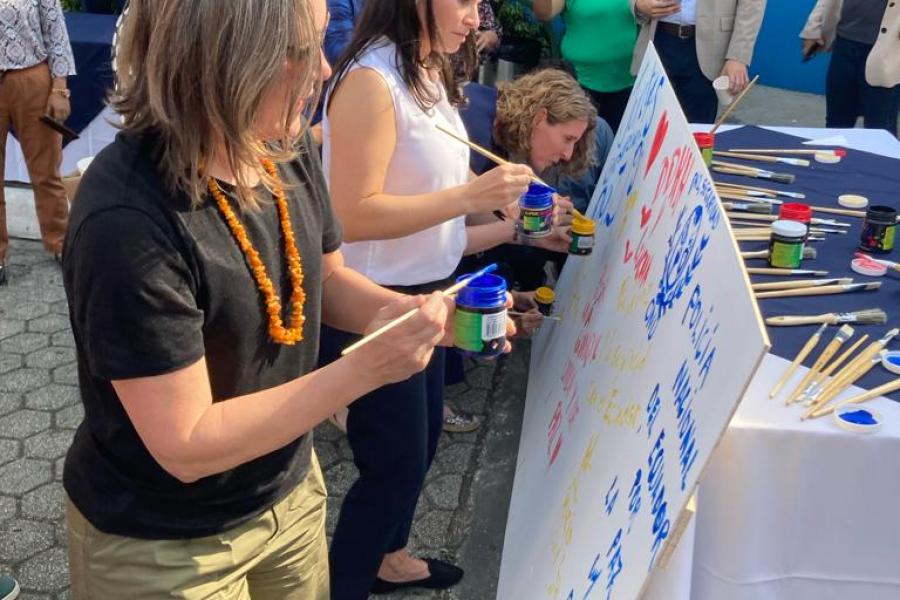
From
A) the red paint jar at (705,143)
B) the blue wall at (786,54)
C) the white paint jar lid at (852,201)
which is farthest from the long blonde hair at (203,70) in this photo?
the blue wall at (786,54)

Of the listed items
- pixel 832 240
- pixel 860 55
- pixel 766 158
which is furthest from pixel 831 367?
pixel 860 55

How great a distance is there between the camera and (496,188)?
2223 mm

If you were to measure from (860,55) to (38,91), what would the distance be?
161 inches

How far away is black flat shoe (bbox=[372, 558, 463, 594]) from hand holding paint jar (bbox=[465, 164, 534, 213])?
3.54 ft

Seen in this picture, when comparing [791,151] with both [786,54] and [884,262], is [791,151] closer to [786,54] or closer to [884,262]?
[884,262]

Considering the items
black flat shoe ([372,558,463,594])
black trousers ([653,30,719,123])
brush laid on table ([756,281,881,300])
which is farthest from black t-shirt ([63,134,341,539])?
black trousers ([653,30,719,123])

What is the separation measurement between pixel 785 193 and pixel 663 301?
1.51 meters

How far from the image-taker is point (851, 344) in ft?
6.98

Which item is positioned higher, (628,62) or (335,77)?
(335,77)

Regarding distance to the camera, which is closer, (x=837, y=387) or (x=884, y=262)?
(x=837, y=387)

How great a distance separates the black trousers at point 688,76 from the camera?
15.9 feet

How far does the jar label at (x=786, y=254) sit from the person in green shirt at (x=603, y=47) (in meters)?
2.55

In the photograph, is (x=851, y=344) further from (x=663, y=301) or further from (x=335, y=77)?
(x=335, y=77)

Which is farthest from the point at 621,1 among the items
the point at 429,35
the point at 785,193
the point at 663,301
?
the point at 663,301
